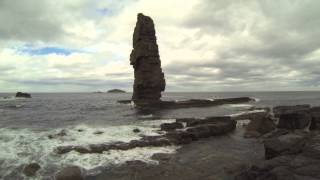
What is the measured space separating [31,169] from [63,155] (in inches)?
137

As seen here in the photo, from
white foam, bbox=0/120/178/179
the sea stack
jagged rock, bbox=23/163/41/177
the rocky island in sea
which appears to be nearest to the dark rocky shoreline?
the rocky island in sea

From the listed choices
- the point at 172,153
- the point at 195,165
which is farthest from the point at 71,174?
the point at 172,153

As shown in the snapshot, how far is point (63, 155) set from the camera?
885 inches

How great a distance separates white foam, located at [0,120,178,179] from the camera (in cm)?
2076

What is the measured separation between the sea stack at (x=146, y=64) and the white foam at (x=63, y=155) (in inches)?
1636

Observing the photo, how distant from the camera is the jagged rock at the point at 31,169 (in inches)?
738

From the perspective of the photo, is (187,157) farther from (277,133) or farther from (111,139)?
(277,133)

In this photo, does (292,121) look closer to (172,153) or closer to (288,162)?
(172,153)

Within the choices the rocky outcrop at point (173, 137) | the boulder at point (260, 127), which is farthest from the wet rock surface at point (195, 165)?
the boulder at point (260, 127)

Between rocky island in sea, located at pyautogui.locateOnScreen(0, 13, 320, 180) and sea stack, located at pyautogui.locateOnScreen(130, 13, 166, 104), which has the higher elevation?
sea stack, located at pyautogui.locateOnScreen(130, 13, 166, 104)

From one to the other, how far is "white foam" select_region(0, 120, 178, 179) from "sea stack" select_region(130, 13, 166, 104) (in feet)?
136

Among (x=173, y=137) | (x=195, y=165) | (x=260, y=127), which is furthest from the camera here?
(x=260, y=127)

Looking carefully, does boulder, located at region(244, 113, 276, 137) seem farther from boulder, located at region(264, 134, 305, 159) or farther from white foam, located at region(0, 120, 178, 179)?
boulder, located at region(264, 134, 305, 159)

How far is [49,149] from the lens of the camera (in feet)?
78.4
